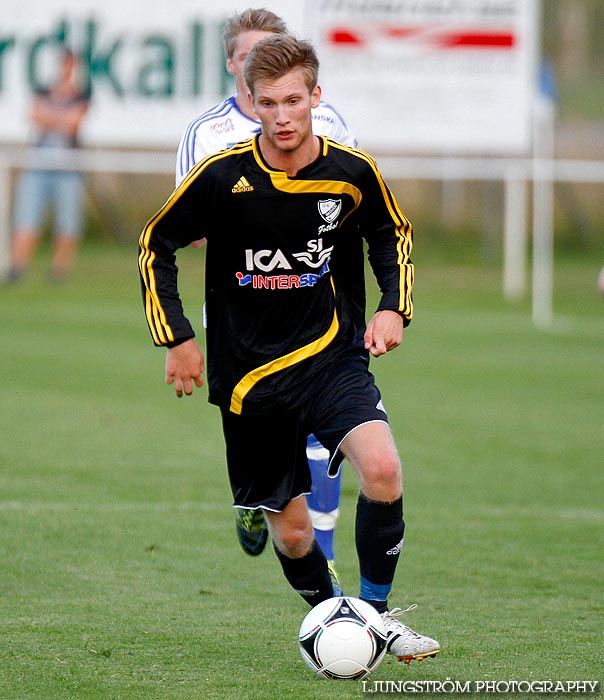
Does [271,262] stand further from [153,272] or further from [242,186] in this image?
[153,272]

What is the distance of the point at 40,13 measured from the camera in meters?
17.8

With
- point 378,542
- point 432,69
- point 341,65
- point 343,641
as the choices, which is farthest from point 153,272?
point 432,69

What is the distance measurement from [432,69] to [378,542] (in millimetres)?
13873

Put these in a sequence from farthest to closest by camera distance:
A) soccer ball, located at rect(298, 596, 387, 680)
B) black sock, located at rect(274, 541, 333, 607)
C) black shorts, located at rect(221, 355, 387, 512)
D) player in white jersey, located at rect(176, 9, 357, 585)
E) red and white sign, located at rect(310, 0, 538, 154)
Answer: red and white sign, located at rect(310, 0, 538, 154) → player in white jersey, located at rect(176, 9, 357, 585) → black sock, located at rect(274, 541, 333, 607) → black shorts, located at rect(221, 355, 387, 512) → soccer ball, located at rect(298, 596, 387, 680)

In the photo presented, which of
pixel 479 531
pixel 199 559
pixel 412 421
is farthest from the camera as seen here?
pixel 412 421

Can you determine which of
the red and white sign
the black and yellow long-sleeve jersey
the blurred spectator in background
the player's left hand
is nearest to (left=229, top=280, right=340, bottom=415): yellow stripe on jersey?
the black and yellow long-sleeve jersey

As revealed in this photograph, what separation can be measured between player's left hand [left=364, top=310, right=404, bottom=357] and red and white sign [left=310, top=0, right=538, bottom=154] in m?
13.2

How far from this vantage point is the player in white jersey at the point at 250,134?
5598 mm

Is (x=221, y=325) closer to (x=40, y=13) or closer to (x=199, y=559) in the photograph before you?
(x=199, y=559)

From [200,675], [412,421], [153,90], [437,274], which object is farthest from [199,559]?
[437,274]

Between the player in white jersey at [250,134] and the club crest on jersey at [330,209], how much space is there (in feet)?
3.80

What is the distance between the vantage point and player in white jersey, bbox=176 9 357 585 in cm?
560

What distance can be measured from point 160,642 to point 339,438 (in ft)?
3.07

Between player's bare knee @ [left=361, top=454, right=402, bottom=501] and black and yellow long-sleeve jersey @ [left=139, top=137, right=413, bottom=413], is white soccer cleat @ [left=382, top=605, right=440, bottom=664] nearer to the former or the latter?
player's bare knee @ [left=361, top=454, right=402, bottom=501]
